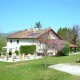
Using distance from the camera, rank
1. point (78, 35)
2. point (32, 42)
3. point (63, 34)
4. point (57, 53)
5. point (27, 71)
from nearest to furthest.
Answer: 1. point (27, 71)
2. point (57, 53)
3. point (32, 42)
4. point (78, 35)
5. point (63, 34)

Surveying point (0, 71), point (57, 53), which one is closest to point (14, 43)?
point (57, 53)

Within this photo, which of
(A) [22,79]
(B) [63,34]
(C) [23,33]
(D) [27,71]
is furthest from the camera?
(B) [63,34]

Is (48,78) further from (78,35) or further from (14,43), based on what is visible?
(78,35)

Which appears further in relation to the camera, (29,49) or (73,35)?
(73,35)

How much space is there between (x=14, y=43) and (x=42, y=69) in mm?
36543

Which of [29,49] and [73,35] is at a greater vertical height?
[73,35]

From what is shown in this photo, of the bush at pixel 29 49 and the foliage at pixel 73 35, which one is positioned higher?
the foliage at pixel 73 35

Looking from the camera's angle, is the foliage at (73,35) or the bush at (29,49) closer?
the bush at (29,49)

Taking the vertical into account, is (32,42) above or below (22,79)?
above

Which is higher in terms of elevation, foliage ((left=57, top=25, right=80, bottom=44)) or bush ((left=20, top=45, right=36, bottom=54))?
foliage ((left=57, top=25, right=80, bottom=44))

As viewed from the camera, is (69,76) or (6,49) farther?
(6,49)

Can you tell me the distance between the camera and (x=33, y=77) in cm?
2403

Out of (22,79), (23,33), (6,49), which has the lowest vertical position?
(22,79)

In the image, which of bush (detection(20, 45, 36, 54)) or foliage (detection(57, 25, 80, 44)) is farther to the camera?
foliage (detection(57, 25, 80, 44))
